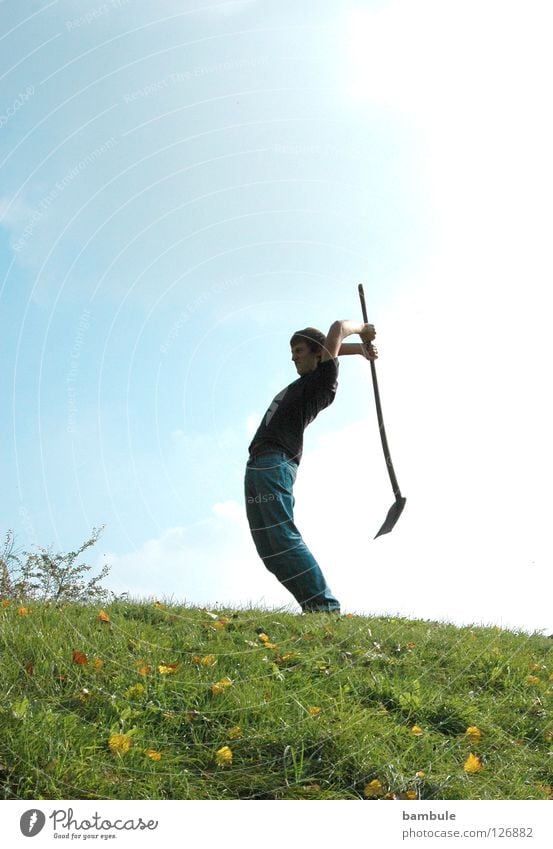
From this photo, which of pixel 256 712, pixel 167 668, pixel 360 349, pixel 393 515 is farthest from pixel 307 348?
pixel 256 712

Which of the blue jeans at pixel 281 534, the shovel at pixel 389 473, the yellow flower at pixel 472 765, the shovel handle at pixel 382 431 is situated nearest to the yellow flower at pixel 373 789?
the yellow flower at pixel 472 765

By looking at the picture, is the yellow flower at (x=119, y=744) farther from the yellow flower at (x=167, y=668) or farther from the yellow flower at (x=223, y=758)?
the yellow flower at (x=167, y=668)

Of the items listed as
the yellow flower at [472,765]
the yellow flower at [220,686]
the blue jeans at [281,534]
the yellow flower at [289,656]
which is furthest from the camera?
the blue jeans at [281,534]

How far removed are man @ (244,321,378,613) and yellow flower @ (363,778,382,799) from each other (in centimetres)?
229

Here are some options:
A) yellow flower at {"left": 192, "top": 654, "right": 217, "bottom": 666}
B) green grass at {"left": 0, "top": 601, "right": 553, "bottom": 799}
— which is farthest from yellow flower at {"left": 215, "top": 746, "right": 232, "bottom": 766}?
yellow flower at {"left": 192, "top": 654, "right": 217, "bottom": 666}

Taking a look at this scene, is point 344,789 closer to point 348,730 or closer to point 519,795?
point 348,730

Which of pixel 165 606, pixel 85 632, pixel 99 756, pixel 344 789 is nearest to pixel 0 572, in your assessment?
pixel 165 606

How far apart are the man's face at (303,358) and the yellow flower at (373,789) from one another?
3.46 meters

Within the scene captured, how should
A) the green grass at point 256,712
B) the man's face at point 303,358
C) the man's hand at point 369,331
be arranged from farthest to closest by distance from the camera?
1. the man's face at point 303,358
2. the man's hand at point 369,331
3. the green grass at point 256,712

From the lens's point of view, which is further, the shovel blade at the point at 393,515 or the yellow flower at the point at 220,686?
the shovel blade at the point at 393,515

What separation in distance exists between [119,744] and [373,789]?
1.11 meters

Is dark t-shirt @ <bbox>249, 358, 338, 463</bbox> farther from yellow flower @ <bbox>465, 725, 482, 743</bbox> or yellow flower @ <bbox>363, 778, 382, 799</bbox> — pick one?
yellow flower @ <bbox>363, 778, 382, 799</bbox>

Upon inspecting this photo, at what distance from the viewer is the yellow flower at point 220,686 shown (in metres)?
3.75

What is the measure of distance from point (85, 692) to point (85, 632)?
32.5 inches
